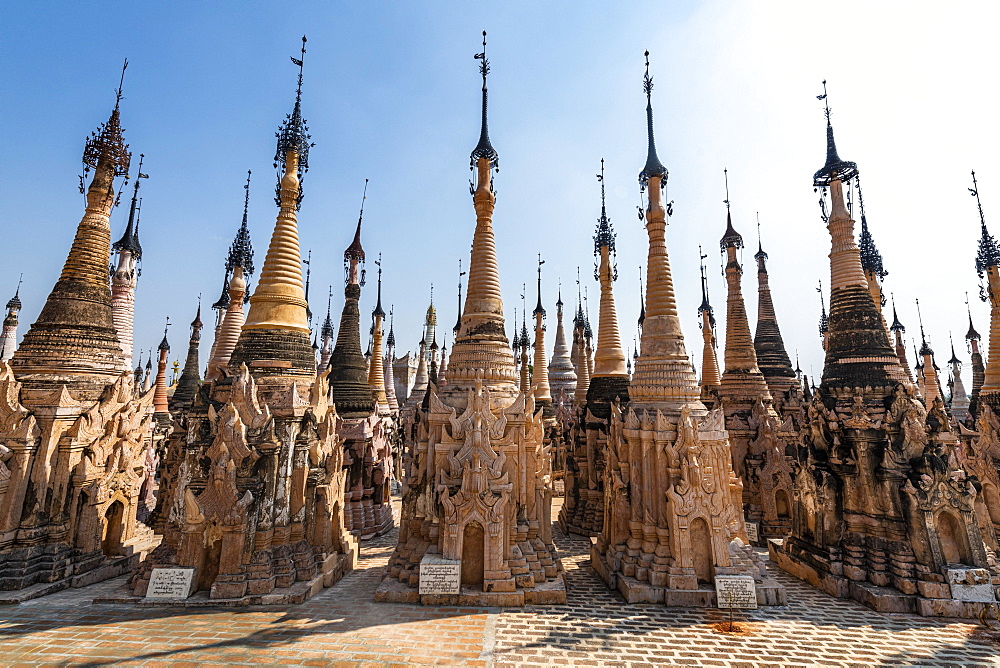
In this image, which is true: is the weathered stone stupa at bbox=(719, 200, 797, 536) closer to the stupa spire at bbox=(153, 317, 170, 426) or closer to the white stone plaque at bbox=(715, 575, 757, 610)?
the white stone plaque at bbox=(715, 575, 757, 610)

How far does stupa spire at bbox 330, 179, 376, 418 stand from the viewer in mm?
24219

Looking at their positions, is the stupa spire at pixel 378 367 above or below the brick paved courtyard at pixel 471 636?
above

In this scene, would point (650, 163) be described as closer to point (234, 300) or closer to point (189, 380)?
point (234, 300)

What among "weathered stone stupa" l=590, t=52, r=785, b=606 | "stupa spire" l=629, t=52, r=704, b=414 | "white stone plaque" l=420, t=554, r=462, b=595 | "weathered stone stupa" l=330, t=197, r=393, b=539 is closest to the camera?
"white stone plaque" l=420, t=554, r=462, b=595

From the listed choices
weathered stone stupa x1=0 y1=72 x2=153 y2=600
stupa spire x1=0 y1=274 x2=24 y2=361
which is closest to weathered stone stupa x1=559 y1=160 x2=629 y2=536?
weathered stone stupa x1=0 y1=72 x2=153 y2=600

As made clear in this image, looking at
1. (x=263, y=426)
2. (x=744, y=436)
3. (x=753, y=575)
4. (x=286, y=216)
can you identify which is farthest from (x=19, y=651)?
(x=744, y=436)

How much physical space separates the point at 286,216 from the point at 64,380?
8.77 m

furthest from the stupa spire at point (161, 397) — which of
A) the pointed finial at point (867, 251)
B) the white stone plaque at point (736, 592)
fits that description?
the pointed finial at point (867, 251)

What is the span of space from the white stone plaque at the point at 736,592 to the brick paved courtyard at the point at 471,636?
31 centimetres

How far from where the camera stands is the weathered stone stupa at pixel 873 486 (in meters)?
13.1

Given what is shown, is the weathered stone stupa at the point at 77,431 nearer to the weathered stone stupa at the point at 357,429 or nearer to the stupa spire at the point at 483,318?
the weathered stone stupa at the point at 357,429

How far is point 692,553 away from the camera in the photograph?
13680 millimetres

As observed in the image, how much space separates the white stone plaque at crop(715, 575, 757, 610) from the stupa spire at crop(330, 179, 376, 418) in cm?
1704

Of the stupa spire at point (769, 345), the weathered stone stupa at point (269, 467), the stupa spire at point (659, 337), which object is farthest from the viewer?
the stupa spire at point (769, 345)
